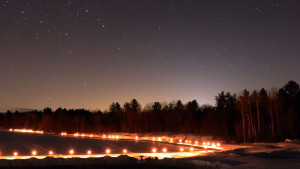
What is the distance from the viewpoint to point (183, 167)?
19.7 meters

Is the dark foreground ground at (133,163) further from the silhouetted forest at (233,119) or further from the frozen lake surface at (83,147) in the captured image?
the silhouetted forest at (233,119)

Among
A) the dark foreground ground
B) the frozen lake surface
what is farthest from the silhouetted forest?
the dark foreground ground

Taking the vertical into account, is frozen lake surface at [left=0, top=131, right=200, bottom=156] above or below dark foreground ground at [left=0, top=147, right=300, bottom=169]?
above

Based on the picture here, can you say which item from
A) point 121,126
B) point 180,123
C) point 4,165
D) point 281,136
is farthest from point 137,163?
point 121,126

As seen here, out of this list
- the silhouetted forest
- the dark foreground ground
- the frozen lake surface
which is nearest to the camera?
the dark foreground ground

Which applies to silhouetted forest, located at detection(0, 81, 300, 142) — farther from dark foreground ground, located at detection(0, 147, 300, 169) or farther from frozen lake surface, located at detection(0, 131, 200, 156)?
dark foreground ground, located at detection(0, 147, 300, 169)

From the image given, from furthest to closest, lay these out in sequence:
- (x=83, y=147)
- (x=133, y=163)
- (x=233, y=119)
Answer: (x=233, y=119), (x=83, y=147), (x=133, y=163)

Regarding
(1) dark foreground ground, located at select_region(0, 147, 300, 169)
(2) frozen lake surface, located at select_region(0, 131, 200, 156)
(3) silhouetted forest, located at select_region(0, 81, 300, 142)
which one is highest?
(3) silhouetted forest, located at select_region(0, 81, 300, 142)

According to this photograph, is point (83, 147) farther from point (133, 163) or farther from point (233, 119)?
point (233, 119)

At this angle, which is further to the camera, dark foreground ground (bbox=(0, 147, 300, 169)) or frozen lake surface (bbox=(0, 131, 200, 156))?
frozen lake surface (bbox=(0, 131, 200, 156))

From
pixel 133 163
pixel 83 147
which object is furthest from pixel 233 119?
pixel 133 163

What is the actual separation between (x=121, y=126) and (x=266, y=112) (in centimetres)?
4322

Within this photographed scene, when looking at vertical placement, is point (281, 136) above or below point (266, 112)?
below

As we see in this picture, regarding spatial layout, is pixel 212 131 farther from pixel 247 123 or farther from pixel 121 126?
pixel 121 126
